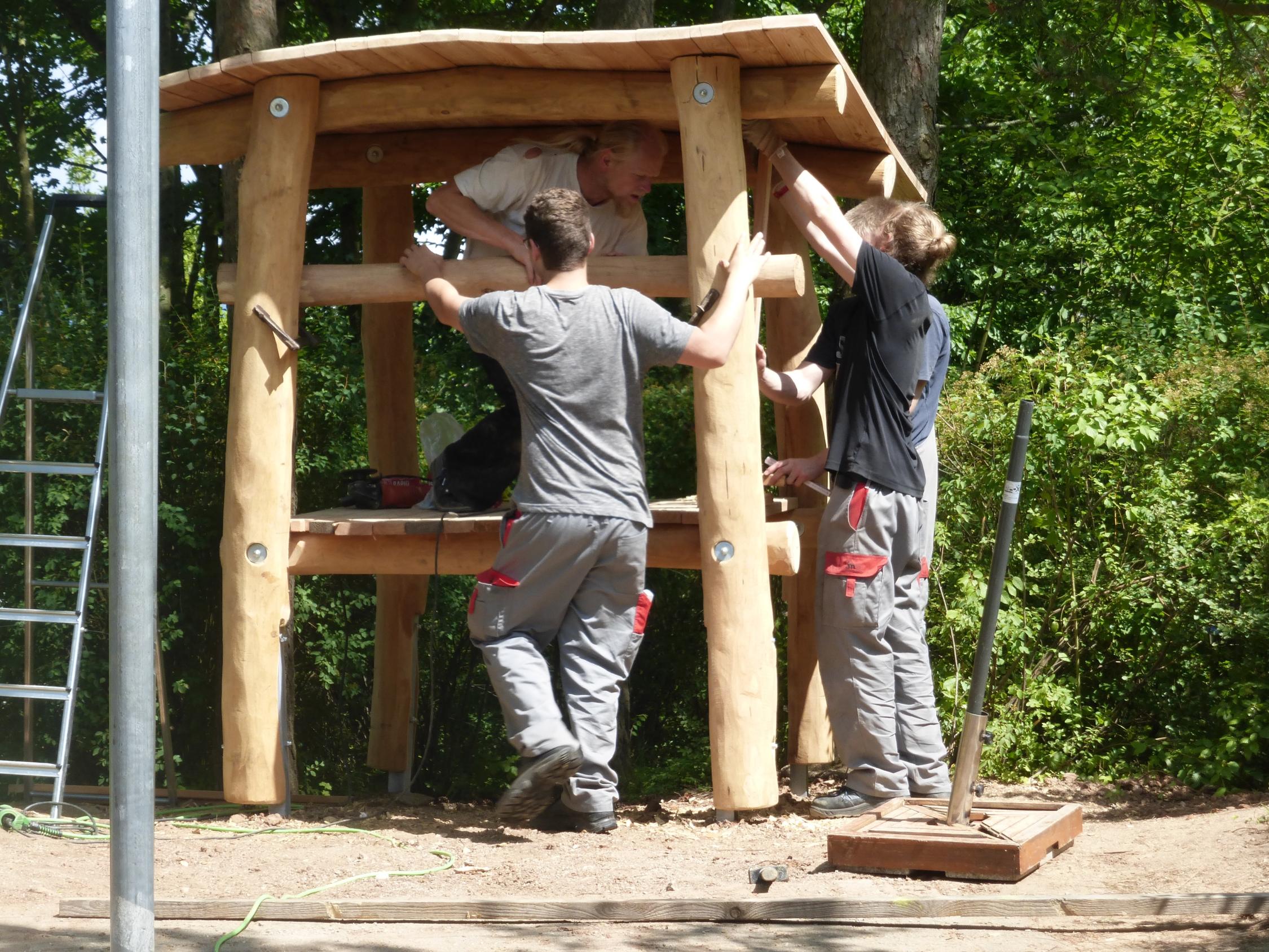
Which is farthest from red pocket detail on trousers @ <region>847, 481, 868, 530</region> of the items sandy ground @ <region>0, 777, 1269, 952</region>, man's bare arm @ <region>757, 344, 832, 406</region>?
sandy ground @ <region>0, 777, 1269, 952</region>

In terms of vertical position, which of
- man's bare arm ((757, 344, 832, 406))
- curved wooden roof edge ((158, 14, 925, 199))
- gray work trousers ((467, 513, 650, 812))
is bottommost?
gray work trousers ((467, 513, 650, 812))

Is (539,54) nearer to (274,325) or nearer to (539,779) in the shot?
(274,325)

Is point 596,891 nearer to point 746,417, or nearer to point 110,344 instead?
point 746,417

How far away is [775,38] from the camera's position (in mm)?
4977

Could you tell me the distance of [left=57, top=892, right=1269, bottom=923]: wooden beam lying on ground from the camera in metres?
3.84

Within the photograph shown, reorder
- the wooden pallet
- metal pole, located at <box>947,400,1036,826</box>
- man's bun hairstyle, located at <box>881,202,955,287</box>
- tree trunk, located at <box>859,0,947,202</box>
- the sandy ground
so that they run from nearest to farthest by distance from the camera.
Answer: the sandy ground
metal pole, located at <box>947,400,1036,826</box>
the wooden pallet
man's bun hairstyle, located at <box>881,202,955,287</box>
tree trunk, located at <box>859,0,947,202</box>

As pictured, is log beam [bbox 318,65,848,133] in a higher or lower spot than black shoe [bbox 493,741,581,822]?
higher

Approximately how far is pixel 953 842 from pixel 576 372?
1.97 metres

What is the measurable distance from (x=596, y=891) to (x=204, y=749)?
5593mm

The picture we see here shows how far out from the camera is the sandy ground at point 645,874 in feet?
12.4

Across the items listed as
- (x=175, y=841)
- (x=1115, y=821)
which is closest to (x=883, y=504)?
(x=1115, y=821)

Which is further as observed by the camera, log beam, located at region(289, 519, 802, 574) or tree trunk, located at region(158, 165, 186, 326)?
tree trunk, located at region(158, 165, 186, 326)

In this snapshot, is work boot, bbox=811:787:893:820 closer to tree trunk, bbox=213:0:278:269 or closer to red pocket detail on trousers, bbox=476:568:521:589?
red pocket detail on trousers, bbox=476:568:521:589

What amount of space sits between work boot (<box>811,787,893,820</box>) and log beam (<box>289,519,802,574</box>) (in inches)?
35.3
